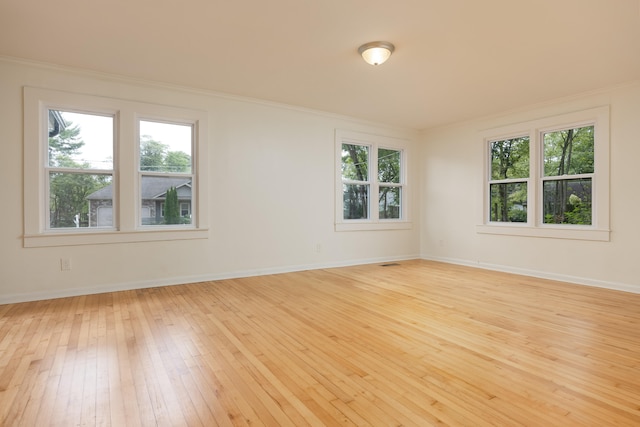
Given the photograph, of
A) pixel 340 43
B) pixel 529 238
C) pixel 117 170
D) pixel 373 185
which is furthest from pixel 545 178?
pixel 117 170

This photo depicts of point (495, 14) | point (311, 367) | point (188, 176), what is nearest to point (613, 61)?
point (495, 14)

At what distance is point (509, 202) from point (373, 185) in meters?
2.30

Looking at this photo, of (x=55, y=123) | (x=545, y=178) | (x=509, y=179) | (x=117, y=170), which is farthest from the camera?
(x=509, y=179)

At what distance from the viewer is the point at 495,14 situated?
282cm

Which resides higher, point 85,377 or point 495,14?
point 495,14

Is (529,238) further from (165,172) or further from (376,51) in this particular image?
(165,172)

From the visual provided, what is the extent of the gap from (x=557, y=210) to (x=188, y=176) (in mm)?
5368

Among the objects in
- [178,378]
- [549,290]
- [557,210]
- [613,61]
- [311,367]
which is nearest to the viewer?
[178,378]

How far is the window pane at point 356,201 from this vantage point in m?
6.18

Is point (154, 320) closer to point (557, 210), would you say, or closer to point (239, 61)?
point (239, 61)

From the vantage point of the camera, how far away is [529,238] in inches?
208

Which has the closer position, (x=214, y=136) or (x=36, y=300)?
(x=36, y=300)

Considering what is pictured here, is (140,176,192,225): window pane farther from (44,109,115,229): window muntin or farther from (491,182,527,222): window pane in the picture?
(491,182,527,222): window pane

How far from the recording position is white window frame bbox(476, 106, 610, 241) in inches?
178
